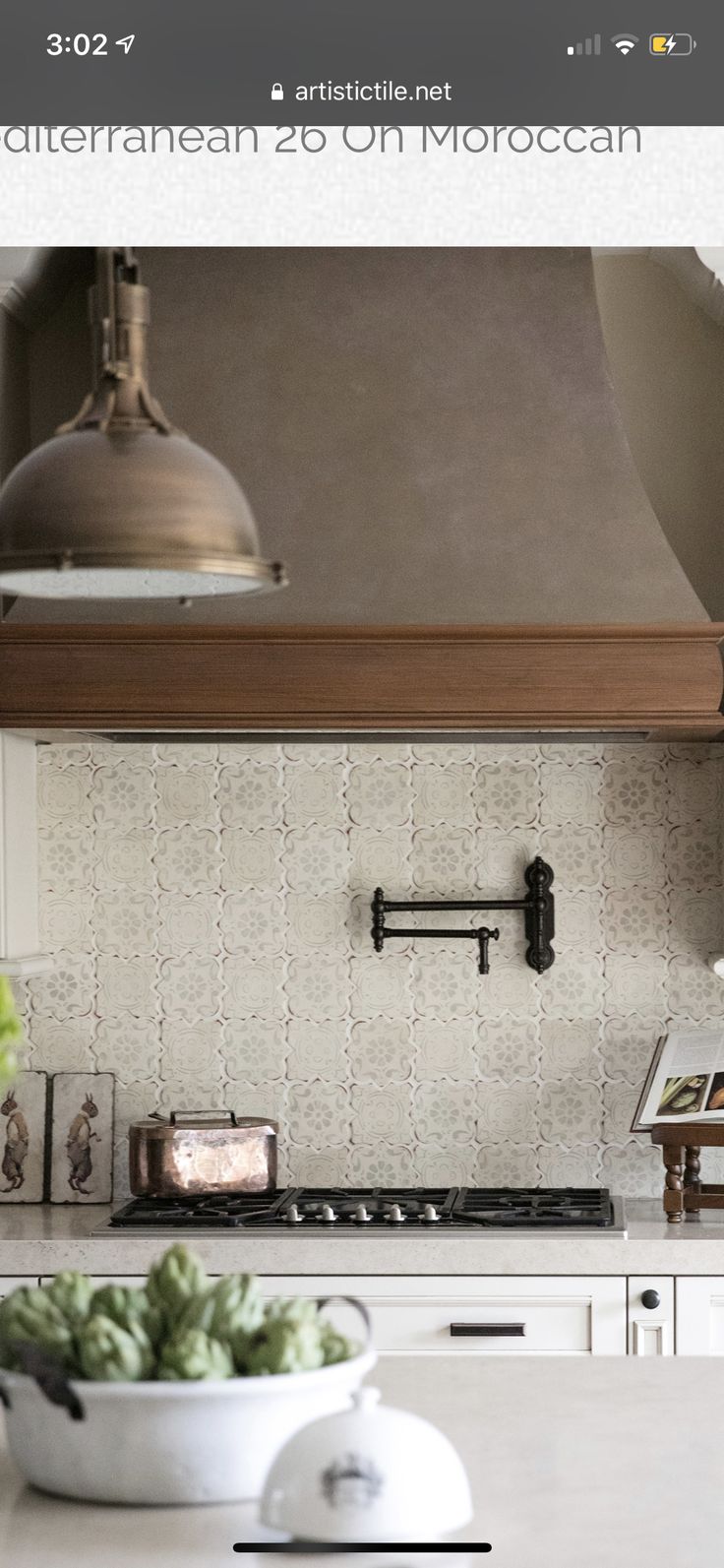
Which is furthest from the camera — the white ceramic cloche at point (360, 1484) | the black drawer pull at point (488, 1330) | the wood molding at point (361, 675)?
the wood molding at point (361, 675)

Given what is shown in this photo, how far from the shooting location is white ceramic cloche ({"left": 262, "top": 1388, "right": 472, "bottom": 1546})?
1.13m

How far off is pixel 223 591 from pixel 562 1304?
1.81 meters

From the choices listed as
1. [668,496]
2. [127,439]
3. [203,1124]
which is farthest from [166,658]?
[127,439]

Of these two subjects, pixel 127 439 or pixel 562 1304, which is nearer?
pixel 127 439

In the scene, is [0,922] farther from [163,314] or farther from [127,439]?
[127,439]

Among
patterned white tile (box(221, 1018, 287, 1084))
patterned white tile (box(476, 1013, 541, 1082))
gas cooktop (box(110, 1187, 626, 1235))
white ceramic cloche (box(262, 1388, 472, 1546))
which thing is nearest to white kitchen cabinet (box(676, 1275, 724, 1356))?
gas cooktop (box(110, 1187, 626, 1235))

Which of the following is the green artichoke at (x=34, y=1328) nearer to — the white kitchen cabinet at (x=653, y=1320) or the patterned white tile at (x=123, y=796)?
the white kitchen cabinet at (x=653, y=1320)

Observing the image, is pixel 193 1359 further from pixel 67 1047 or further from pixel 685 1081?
pixel 67 1047

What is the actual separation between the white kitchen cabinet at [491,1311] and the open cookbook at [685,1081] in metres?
0.36

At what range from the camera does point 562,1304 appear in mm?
3064

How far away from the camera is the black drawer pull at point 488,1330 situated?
3.04 metres

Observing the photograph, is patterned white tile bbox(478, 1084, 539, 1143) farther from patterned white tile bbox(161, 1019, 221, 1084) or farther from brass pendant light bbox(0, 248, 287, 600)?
brass pendant light bbox(0, 248, 287, 600)
